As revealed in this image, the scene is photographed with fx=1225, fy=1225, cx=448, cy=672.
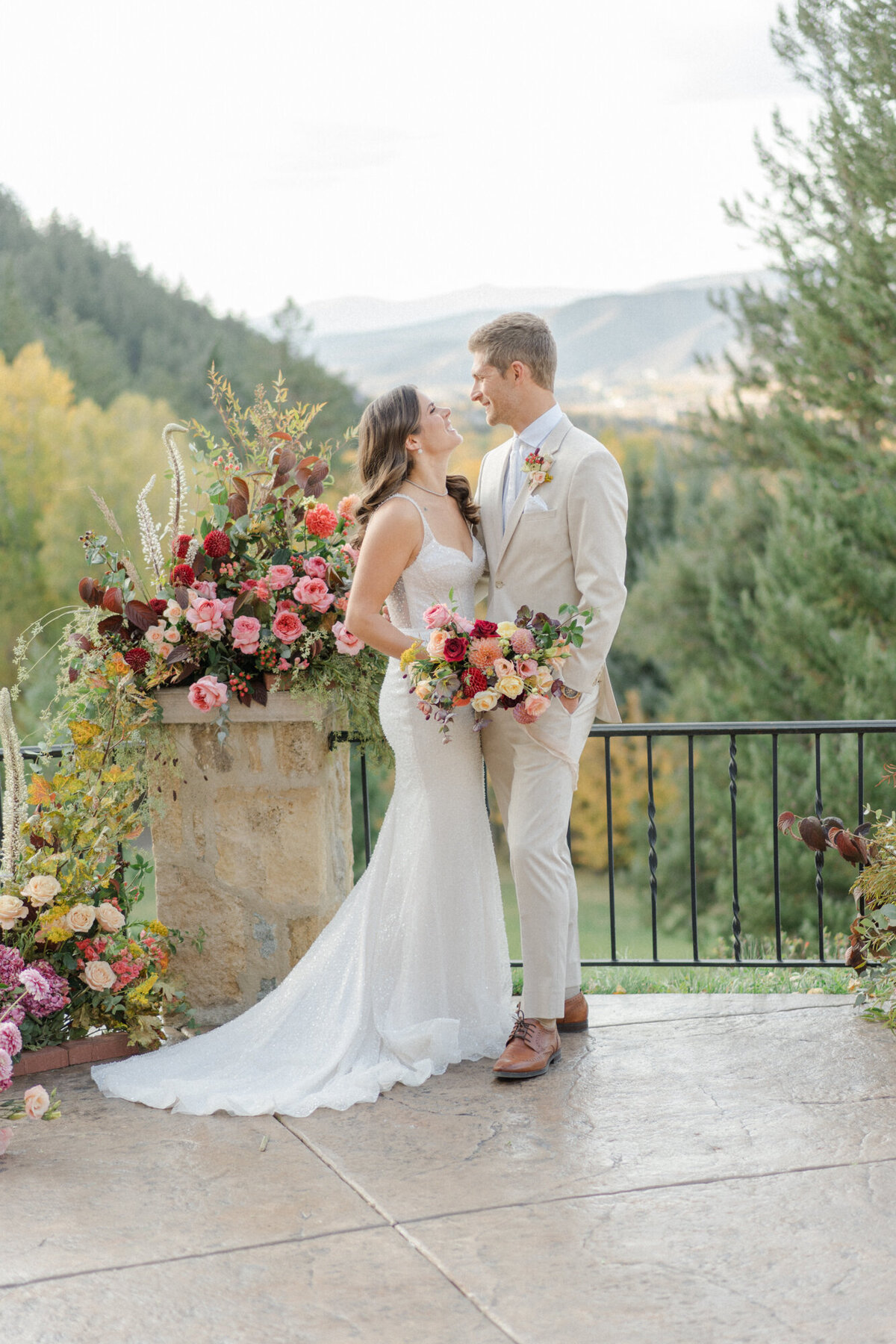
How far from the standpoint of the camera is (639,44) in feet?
63.2

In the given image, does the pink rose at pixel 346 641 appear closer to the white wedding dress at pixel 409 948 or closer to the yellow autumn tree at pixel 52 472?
the white wedding dress at pixel 409 948

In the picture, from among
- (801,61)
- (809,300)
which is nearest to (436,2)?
(801,61)

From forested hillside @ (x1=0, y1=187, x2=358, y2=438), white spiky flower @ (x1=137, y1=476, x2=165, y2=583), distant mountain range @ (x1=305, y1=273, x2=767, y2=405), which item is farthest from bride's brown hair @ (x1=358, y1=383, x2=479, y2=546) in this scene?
forested hillside @ (x1=0, y1=187, x2=358, y2=438)

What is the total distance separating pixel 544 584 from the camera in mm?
3377

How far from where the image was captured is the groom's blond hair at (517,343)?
334 centimetres

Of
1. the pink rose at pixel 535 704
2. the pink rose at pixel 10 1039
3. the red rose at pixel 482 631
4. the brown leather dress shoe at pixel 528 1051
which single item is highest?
the red rose at pixel 482 631

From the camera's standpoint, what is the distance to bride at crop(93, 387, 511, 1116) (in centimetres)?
330

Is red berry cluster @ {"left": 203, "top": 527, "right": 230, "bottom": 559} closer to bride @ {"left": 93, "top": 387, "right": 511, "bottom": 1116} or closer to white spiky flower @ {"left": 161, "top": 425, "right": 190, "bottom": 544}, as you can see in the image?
white spiky flower @ {"left": 161, "top": 425, "right": 190, "bottom": 544}

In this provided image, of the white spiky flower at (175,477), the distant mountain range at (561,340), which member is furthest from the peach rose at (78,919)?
the distant mountain range at (561,340)

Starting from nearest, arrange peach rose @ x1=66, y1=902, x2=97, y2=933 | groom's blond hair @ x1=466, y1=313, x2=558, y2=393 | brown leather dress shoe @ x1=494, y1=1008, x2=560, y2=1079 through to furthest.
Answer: brown leather dress shoe @ x1=494, y1=1008, x2=560, y2=1079 < groom's blond hair @ x1=466, y1=313, x2=558, y2=393 < peach rose @ x1=66, y1=902, x2=97, y2=933

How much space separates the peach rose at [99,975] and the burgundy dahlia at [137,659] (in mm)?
861

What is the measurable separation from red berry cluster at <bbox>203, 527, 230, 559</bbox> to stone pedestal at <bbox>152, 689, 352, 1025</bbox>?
0.43 meters

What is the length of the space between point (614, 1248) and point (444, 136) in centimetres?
3443

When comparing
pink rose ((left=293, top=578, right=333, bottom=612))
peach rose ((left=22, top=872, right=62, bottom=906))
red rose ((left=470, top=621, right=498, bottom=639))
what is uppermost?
pink rose ((left=293, top=578, right=333, bottom=612))
